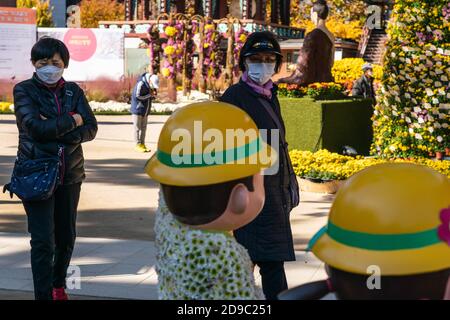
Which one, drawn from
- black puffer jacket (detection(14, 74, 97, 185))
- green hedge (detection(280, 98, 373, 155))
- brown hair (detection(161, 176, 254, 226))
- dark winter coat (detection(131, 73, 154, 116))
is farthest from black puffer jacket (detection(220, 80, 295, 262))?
dark winter coat (detection(131, 73, 154, 116))

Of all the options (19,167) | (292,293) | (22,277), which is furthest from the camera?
(22,277)

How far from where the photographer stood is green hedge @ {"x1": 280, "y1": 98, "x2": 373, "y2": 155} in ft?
41.6

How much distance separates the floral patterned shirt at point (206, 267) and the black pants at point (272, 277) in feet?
6.78

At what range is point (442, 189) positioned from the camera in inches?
82.4

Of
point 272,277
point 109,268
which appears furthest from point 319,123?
point 272,277

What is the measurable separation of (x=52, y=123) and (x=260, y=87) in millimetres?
1372

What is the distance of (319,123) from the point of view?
12633 millimetres

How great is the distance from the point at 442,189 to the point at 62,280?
402 centimetres

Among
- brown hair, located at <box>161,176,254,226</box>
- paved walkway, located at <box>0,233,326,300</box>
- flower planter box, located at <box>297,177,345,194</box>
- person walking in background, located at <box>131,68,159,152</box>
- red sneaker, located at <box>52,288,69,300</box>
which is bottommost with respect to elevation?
flower planter box, located at <box>297,177,345,194</box>

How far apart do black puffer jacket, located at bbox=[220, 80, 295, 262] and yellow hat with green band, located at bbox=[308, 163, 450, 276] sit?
264cm

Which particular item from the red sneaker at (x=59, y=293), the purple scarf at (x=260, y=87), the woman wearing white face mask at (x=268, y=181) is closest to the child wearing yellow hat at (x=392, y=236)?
the woman wearing white face mask at (x=268, y=181)

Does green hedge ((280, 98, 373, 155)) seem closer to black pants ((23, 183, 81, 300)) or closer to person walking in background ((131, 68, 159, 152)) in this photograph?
person walking in background ((131, 68, 159, 152))
